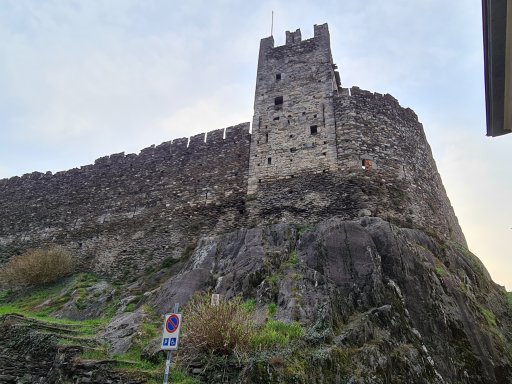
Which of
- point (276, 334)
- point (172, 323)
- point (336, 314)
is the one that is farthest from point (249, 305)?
point (172, 323)

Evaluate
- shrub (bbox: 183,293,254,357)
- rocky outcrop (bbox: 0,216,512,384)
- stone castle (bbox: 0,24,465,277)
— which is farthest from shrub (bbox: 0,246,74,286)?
shrub (bbox: 183,293,254,357)

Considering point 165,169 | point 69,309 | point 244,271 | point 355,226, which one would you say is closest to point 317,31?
point 165,169

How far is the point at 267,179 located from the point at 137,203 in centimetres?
611

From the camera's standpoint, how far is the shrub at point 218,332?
851cm

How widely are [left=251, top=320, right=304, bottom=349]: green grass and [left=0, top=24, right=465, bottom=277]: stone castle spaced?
5802 mm

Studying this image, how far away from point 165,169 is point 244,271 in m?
8.96

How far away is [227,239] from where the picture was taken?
14.2m

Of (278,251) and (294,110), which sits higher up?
(294,110)

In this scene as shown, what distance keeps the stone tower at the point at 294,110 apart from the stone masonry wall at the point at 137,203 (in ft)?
3.14

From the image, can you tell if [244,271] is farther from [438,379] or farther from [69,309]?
[69,309]

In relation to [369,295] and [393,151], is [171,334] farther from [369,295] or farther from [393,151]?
[393,151]

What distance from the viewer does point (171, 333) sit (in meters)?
7.64

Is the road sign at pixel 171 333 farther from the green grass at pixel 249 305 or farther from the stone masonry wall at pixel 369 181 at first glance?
the stone masonry wall at pixel 369 181

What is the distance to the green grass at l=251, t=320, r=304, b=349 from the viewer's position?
8.66 meters
